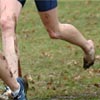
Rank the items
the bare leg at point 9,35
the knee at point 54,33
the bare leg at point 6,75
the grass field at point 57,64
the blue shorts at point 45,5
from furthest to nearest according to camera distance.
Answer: the grass field at point 57,64 < the knee at point 54,33 < the blue shorts at point 45,5 < the bare leg at point 9,35 < the bare leg at point 6,75

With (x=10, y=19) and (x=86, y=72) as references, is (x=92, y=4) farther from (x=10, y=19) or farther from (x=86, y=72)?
(x=10, y=19)

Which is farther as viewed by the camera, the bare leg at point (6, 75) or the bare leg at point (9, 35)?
the bare leg at point (9, 35)

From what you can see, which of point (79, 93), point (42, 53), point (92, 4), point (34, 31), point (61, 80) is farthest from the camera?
point (92, 4)

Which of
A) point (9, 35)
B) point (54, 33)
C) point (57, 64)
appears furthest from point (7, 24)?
point (57, 64)

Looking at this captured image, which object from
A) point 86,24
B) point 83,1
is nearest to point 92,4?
point 83,1

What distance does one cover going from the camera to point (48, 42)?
11.2 metres

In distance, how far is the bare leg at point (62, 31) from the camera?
20.5ft

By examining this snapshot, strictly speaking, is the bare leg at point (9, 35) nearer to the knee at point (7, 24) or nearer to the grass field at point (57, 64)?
the knee at point (7, 24)

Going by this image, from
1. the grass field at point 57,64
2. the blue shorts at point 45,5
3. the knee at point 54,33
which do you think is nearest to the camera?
the blue shorts at point 45,5

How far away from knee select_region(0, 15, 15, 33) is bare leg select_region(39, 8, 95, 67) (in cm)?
59

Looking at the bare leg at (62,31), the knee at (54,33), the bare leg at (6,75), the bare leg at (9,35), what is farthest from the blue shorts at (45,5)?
the bare leg at (6,75)

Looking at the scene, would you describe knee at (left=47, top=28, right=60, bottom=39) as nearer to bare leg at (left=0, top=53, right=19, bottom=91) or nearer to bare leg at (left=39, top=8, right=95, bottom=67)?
bare leg at (left=39, top=8, right=95, bottom=67)

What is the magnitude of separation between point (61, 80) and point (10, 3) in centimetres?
190

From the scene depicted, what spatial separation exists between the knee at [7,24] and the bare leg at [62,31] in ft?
1.94
